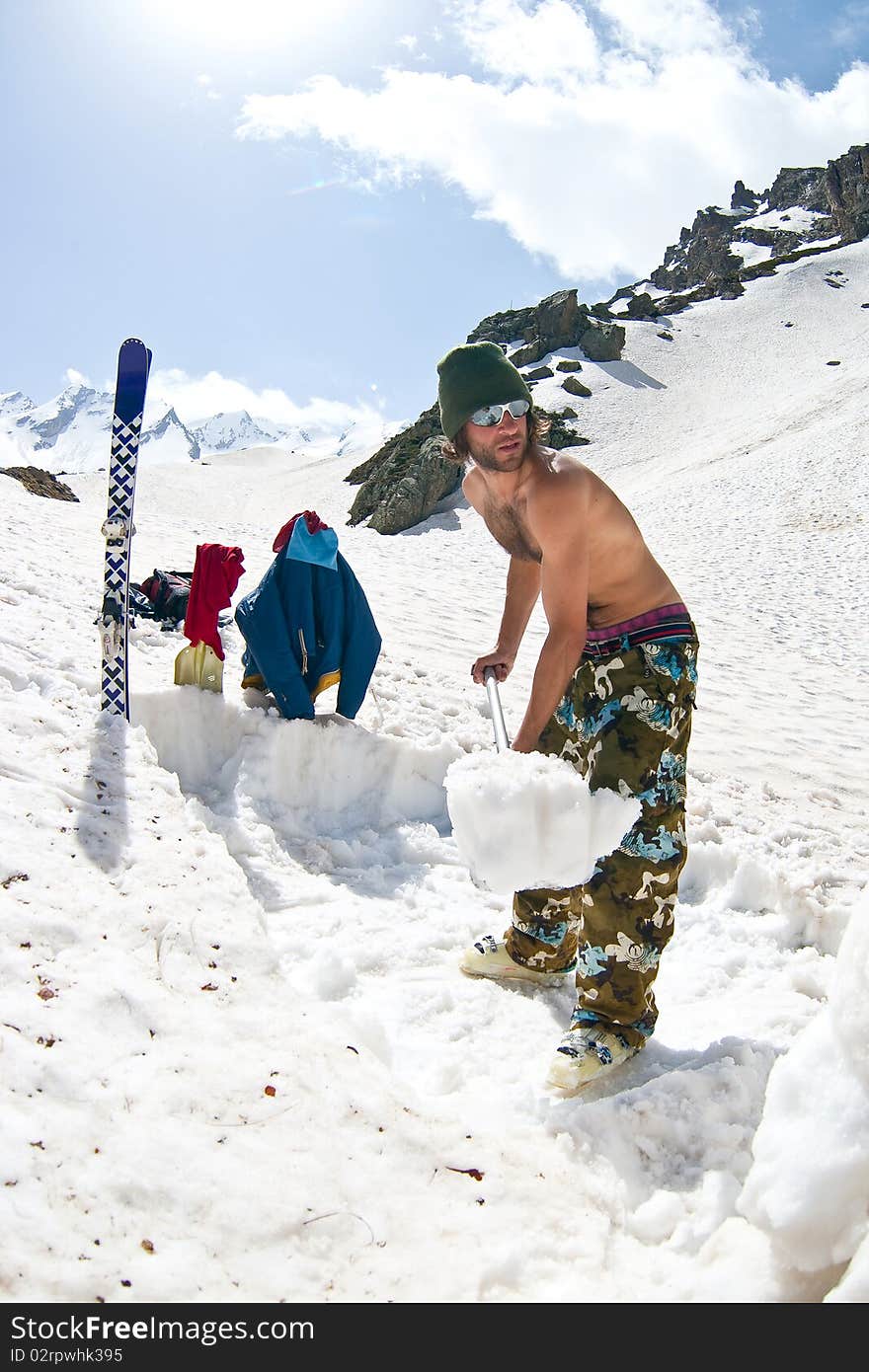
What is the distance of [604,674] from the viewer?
275 cm

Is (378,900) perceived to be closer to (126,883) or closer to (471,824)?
(126,883)

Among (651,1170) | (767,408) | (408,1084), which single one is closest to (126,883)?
(408,1084)

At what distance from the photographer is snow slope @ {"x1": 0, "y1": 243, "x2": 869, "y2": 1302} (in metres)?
1.57

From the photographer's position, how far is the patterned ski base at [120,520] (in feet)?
14.6

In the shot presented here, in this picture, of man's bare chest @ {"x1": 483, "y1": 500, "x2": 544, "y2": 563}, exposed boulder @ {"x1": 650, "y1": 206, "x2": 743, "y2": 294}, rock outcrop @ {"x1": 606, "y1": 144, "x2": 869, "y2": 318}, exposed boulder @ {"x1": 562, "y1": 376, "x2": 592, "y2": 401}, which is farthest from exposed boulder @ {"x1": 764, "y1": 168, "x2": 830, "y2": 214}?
man's bare chest @ {"x1": 483, "y1": 500, "x2": 544, "y2": 563}

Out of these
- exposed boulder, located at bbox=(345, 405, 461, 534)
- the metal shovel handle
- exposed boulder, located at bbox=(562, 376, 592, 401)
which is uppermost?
exposed boulder, located at bbox=(562, 376, 592, 401)

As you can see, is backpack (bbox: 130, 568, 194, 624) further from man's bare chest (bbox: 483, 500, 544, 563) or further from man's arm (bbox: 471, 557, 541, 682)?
man's bare chest (bbox: 483, 500, 544, 563)

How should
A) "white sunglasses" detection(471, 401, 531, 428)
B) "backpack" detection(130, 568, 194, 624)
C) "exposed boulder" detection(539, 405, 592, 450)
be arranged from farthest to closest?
"exposed boulder" detection(539, 405, 592, 450)
"backpack" detection(130, 568, 194, 624)
"white sunglasses" detection(471, 401, 531, 428)

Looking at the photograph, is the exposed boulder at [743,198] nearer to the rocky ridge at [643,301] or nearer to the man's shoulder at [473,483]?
the rocky ridge at [643,301]

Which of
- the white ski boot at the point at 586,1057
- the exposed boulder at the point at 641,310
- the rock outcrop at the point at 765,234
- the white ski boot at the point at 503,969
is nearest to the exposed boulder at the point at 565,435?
the exposed boulder at the point at 641,310

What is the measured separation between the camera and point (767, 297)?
2306 inches

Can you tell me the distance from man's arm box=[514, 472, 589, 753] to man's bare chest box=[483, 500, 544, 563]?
0.46 metres

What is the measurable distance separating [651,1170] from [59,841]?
2287 millimetres

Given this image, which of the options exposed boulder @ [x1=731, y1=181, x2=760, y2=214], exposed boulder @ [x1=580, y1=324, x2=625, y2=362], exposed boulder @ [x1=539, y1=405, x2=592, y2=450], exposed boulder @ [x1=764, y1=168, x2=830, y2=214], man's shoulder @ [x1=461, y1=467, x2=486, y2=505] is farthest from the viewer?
exposed boulder @ [x1=731, y1=181, x2=760, y2=214]
